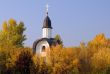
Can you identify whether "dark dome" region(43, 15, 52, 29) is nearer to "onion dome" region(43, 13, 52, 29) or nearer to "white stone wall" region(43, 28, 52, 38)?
"onion dome" region(43, 13, 52, 29)

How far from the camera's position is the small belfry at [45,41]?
1758 inches

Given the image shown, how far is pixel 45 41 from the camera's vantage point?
44812 mm

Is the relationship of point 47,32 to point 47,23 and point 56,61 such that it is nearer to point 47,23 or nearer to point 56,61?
point 47,23

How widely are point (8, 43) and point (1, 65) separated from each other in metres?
6.21

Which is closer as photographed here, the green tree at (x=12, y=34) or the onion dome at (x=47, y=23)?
the onion dome at (x=47, y=23)

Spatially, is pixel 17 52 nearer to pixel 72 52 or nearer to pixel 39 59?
pixel 39 59

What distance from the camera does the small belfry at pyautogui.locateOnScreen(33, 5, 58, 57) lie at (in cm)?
4466

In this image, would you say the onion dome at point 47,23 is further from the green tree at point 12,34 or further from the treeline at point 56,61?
the green tree at point 12,34

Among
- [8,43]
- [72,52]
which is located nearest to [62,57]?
[72,52]

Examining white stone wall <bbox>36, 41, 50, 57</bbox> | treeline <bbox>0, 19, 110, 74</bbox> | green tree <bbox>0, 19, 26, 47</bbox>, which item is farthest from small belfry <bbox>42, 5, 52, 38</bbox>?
green tree <bbox>0, 19, 26, 47</bbox>

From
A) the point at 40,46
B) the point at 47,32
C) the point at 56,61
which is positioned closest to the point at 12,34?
the point at 40,46

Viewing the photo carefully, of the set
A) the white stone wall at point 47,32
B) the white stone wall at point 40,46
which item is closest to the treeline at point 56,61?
the white stone wall at point 40,46

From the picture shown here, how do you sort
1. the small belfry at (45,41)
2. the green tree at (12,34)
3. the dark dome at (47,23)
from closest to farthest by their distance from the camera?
the small belfry at (45,41), the dark dome at (47,23), the green tree at (12,34)

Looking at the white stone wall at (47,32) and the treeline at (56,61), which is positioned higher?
the white stone wall at (47,32)
